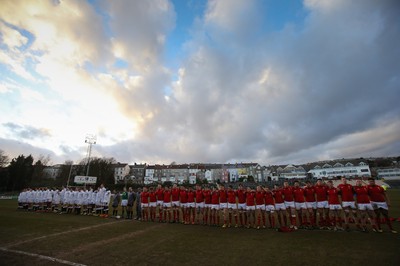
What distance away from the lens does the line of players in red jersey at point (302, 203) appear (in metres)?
9.52

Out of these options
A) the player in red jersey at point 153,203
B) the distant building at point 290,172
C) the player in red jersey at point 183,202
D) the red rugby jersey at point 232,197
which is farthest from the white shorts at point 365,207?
the distant building at point 290,172

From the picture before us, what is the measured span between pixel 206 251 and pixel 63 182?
7971cm

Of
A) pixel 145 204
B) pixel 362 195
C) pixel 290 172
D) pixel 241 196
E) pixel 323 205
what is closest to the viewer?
pixel 362 195

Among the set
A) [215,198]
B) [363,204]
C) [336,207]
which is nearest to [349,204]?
[363,204]

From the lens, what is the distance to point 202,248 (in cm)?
738

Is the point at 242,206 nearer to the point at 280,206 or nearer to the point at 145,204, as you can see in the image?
the point at 280,206

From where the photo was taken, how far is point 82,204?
18719 millimetres

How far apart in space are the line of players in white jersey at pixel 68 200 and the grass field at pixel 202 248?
7.98 m

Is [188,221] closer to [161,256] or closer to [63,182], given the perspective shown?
[161,256]

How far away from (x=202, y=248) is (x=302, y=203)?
6.07 metres

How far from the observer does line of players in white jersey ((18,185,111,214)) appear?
18031mm

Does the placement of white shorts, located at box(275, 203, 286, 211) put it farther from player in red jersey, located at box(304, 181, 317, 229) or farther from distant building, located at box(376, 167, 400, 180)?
distant building, located at box(376, 167, 400, 180)

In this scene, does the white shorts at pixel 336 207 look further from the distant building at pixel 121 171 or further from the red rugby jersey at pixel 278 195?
the distant building at pixel 121 171

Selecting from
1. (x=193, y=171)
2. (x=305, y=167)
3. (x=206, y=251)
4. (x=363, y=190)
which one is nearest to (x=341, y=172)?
(x=305, y=167)
